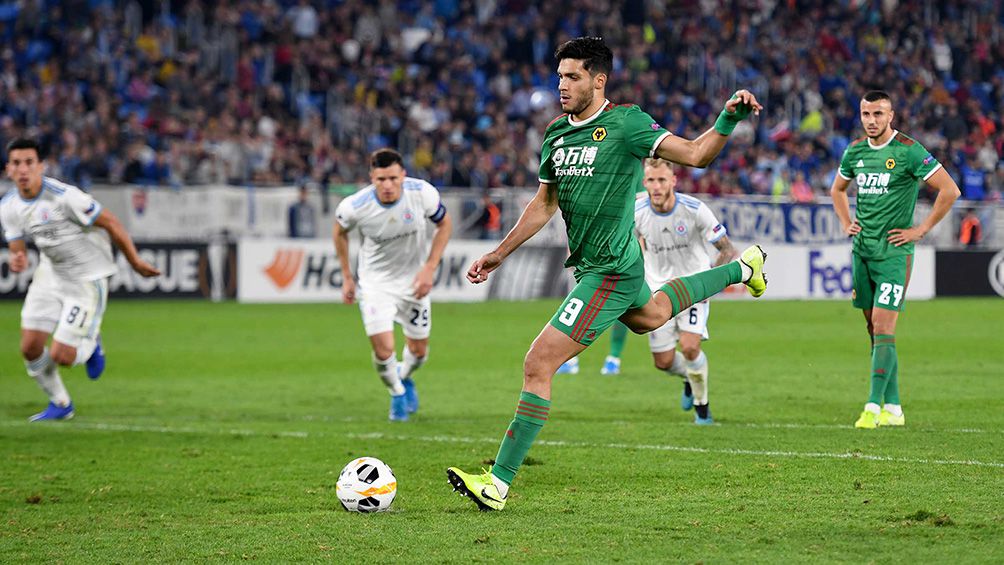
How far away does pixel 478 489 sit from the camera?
6996 mm

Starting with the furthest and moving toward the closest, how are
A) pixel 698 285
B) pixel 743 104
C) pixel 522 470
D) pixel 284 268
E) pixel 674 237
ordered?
pixel 284 268, pixel 674 237, pixel 522 470, pixel 698 285, pixel 743 104

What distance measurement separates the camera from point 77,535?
6859 millimetres

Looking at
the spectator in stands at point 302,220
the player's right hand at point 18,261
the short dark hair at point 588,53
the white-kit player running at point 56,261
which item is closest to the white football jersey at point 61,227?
the white-kit player running at point 56,261

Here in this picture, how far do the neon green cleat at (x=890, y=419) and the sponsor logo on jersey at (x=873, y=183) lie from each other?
171cm

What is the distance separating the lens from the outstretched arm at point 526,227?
735cm

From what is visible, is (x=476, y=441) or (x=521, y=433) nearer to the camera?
(x=521, y=433)

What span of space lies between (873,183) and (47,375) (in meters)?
7.44

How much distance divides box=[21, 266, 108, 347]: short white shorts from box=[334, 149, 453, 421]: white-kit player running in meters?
2.40

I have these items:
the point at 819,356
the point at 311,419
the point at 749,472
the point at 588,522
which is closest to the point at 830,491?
the point at 749,472

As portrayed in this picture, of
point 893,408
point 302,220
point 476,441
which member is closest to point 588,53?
point 476,441

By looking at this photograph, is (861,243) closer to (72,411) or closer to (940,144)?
(72,411)

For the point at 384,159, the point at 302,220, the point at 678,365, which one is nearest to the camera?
the point at 678,365

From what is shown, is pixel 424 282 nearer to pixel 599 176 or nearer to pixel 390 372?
pixel 390 372

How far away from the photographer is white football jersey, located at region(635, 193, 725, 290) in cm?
1142
